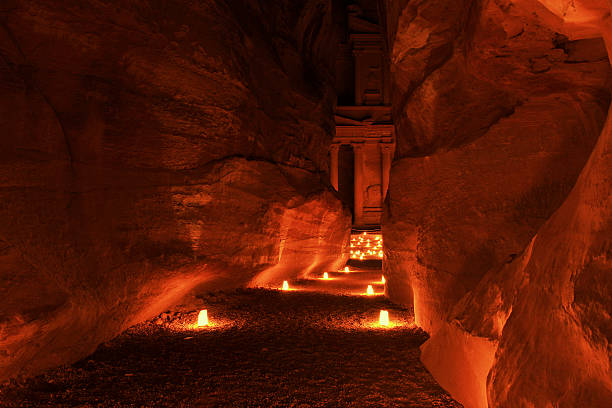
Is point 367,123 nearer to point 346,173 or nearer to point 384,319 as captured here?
point 346,173

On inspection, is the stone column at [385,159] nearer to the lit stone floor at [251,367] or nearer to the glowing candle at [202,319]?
the lit stone floor at [251,367]

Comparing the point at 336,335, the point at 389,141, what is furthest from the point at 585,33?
the point at 389,141

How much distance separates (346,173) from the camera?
27062 millimetres

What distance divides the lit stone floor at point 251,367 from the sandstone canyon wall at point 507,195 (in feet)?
1.56

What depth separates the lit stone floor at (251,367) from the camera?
3102 mm

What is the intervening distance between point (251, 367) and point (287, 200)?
4.49 m

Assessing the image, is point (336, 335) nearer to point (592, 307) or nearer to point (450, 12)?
point (592, 307)

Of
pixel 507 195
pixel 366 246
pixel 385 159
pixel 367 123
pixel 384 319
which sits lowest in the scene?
pixel 366 246

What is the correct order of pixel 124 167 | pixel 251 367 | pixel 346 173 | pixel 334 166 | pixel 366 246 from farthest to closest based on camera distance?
1. pixel 346 173
2. pixel 334 166
3. pixel 366 246
4. pixel 124 167
5. pixel 251 367

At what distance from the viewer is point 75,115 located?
14.6 ft

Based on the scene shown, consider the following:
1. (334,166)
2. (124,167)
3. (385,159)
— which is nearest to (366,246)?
(334,166)

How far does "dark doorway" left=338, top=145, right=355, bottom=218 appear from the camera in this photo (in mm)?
26875

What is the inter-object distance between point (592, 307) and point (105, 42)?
5.40 m

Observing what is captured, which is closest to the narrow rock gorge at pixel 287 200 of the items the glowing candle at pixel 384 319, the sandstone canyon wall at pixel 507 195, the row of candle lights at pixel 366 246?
the sandstone canyon wall at pixel 507 195
